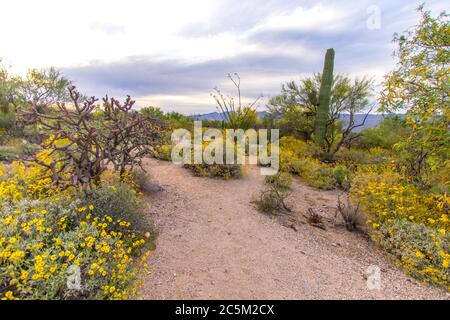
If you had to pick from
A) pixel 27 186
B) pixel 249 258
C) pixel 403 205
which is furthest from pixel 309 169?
pixel 27 186

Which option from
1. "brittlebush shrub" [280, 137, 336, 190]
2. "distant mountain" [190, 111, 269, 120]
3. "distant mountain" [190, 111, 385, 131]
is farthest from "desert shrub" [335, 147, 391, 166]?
"distant mountain" [190, 111, 269, 120]

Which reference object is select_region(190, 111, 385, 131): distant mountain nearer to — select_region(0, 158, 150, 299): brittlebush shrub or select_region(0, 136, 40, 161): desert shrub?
select_region(0, 136, 40, 161): desert shrub

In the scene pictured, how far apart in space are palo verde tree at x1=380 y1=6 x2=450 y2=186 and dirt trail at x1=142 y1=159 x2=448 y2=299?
161 centimetres

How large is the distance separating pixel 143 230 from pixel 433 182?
5.01 m

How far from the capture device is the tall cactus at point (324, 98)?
30.3 ft

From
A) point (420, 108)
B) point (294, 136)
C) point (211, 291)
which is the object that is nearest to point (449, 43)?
point (420, 108)

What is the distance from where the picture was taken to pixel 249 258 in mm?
2594

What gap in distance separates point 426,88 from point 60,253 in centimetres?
444

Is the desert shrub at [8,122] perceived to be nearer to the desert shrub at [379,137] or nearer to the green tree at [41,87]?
the green tree at [41,87]

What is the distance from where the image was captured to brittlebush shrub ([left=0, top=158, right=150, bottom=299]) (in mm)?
1603

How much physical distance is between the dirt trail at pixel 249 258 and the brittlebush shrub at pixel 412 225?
0.19 m

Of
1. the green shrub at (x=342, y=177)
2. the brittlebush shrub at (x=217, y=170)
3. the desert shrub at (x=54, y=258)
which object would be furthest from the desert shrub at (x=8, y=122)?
the green shrub at (x=342, y=177)

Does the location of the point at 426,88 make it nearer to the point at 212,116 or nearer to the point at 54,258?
the point at 54,258
